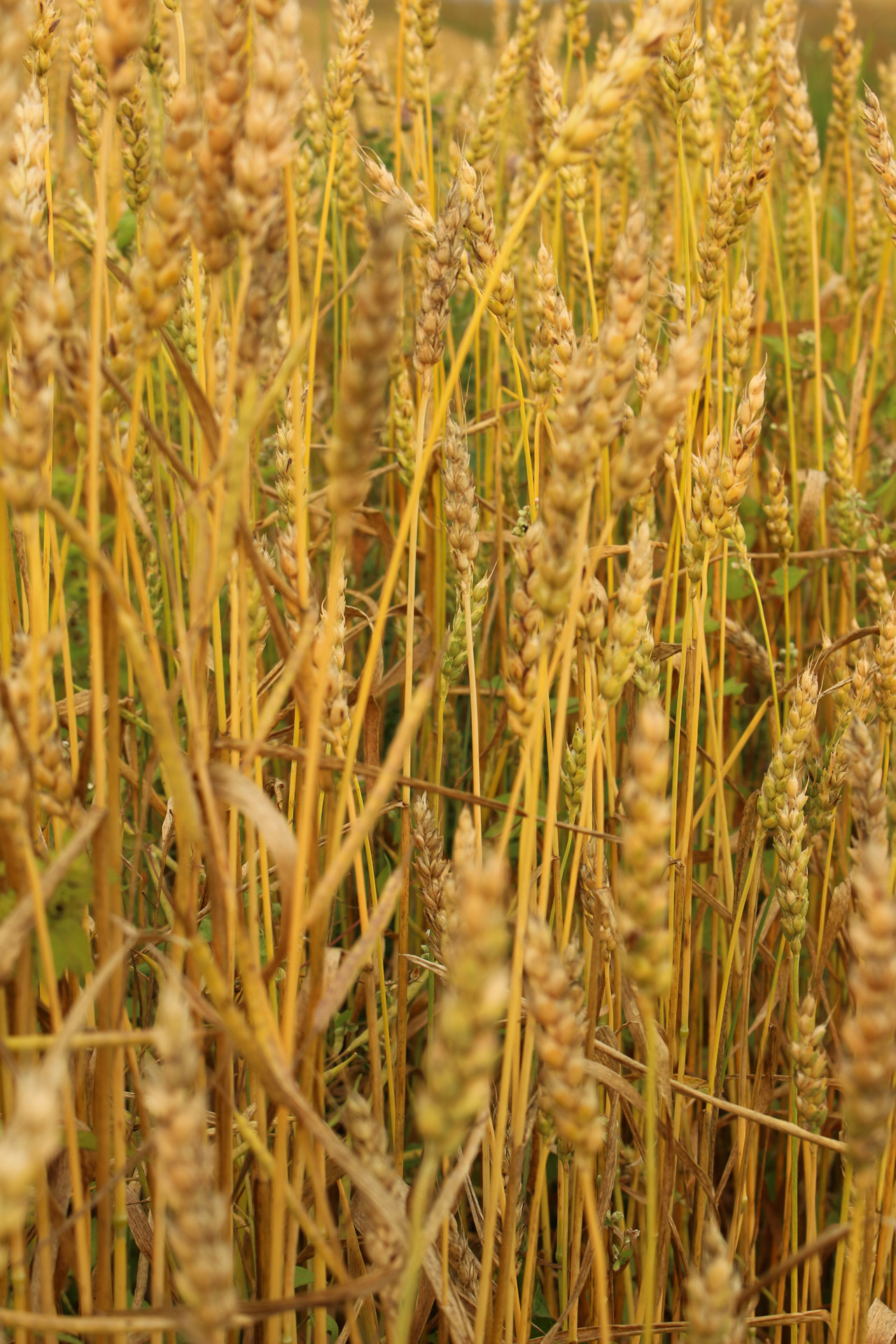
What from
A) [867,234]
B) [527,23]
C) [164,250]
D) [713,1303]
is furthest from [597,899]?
[867,234]

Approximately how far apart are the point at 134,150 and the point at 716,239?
19.8 inches

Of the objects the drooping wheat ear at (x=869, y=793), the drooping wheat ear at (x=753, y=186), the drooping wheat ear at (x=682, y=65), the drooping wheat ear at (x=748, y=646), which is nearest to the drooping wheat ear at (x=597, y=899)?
the drooping wheat ear at (x=869, y=793)

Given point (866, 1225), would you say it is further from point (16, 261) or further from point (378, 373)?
point (16, 261)

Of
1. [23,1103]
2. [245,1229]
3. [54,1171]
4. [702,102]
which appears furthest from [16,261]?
[702,102]

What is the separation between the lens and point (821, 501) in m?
1.46

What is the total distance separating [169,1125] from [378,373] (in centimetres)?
32

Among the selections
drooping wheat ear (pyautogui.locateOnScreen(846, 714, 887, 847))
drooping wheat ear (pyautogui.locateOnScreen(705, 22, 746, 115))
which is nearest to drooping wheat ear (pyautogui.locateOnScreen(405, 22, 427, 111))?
drooping wheat ear (pyautogui.locateOnScreen(705, 22, 746, 115))

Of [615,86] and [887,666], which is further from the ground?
[615,86]

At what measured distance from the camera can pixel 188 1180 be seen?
0.42m

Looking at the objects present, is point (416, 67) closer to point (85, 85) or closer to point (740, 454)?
point (85, 85)

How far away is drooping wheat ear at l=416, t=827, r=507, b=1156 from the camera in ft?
1.34

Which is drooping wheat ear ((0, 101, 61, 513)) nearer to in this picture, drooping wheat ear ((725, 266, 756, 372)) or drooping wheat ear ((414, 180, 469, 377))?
drooping wheat ear ((414, 180, 469, 377))

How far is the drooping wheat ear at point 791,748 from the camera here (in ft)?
2.82

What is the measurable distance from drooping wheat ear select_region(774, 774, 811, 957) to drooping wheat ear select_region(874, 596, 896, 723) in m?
0.10
